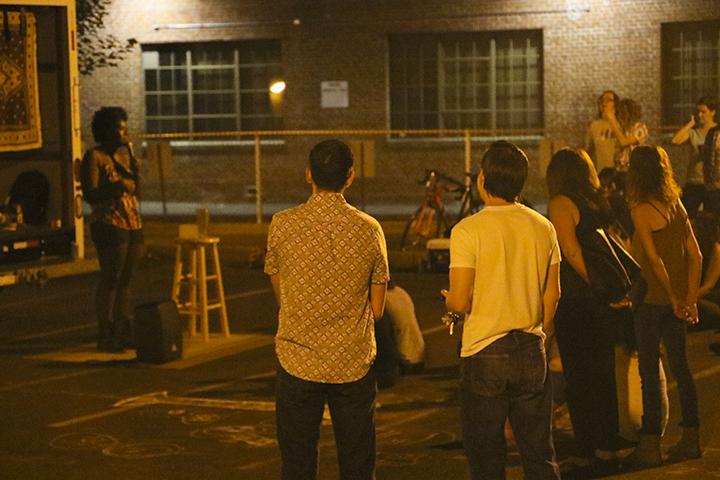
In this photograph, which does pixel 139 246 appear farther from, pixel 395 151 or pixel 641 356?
pixel 395 151

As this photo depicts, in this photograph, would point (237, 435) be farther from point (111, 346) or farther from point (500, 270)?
point (500, 270)

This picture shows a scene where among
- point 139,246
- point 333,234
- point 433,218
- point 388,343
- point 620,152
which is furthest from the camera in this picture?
point 433,218

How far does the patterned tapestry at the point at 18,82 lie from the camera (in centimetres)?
1217

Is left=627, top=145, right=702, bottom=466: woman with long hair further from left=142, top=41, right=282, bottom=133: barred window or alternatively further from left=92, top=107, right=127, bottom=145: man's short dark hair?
left=142, top=41, right=282, bottom=133: barred window

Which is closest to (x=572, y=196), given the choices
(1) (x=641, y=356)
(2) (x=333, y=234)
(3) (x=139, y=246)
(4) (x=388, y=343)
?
(1) (x=641, y=356)

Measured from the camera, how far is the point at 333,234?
6203 mm

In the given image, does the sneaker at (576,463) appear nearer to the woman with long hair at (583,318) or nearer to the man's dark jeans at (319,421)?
the woman with long hair at (583,318)

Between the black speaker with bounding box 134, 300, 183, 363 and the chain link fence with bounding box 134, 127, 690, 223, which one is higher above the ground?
the chain link fence with bounding box 134, 127, 690, 223

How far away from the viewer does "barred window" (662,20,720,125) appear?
28.9 m

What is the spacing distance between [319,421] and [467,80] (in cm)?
2441

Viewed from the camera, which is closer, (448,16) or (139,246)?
(139,246)

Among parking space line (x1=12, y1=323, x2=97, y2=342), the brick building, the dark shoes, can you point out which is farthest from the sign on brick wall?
the dark shoes

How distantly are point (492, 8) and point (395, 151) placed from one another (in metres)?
3.39

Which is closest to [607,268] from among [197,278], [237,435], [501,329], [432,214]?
[501,329]
